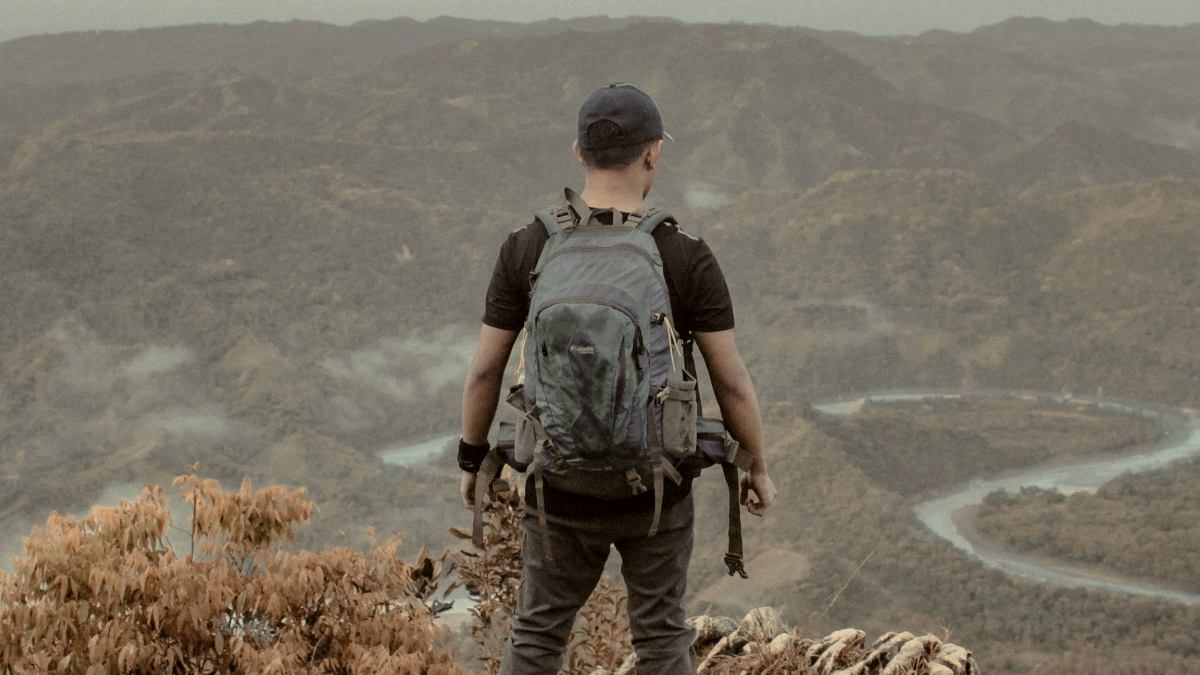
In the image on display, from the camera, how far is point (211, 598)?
544 cm

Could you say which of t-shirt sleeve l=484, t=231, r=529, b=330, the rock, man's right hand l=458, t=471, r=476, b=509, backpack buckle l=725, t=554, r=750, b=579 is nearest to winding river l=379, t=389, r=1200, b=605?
the rock

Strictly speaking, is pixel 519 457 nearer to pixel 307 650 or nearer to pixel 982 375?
pixel 307 650

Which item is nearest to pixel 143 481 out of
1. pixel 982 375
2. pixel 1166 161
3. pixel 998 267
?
pixel 982 375

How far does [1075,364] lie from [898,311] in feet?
57.7

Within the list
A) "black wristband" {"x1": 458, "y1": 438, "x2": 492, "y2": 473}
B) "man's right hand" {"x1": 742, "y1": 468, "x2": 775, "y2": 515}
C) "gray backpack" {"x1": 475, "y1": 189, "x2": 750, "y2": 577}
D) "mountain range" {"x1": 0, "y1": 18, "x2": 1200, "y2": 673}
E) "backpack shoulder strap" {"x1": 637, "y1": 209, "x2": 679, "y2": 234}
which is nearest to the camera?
"gray backpack" {"x1": 475, "y1": 189, "x2": 750, "y2": 577}

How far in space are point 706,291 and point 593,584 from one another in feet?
3.97

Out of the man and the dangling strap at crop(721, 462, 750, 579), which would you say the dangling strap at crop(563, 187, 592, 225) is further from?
the dangling strap at crop(721, 462, 750, 579)

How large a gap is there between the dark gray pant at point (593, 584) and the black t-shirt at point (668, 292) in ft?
0.23

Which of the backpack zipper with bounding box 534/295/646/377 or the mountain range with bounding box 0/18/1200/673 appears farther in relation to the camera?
the mountain range with bounding box 0/18/1200/673

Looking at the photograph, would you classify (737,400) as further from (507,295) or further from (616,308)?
(507,295)

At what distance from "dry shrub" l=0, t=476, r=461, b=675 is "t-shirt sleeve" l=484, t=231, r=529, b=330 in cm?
181

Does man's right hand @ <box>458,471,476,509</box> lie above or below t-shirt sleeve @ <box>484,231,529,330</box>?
below

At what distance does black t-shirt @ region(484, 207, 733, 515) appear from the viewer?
4312 mm

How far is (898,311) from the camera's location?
382 feet
